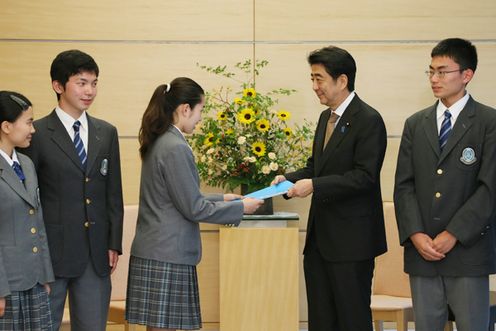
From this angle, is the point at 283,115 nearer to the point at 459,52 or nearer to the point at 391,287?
the point at 391,287

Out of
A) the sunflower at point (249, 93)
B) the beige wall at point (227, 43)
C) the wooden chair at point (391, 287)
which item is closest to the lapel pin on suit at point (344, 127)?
the wooden chair at point (391, 287)

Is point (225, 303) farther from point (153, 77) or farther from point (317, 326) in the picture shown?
Result: point (153, 77)

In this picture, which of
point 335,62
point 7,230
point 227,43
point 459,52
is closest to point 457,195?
point 459,52

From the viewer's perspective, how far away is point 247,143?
5.03m

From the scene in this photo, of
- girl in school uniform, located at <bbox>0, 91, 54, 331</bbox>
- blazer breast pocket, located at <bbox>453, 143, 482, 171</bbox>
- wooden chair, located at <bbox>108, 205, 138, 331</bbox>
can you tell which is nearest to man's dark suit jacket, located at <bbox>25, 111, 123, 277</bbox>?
girl in school uniform, located at <bbox>0, 91, 54, 331</bbox>

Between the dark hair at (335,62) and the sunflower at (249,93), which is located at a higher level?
the sunflower at (249,93)

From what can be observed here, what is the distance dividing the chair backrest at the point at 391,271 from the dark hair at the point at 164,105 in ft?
6.00

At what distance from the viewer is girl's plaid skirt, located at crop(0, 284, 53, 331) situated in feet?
10.8

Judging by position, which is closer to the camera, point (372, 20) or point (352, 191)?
point (352, 191)

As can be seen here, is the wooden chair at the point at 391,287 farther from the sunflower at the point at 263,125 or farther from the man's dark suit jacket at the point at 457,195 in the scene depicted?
the man's dark suit jacket at the point at 457,195

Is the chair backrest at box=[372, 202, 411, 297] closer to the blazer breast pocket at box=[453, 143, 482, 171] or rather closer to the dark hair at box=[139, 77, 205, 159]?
the blazer breast pocket at box=[453, 143, 482, 171]

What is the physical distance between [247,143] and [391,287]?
1.22m

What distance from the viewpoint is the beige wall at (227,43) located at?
5.50 meters

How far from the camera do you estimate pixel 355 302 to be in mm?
3596
